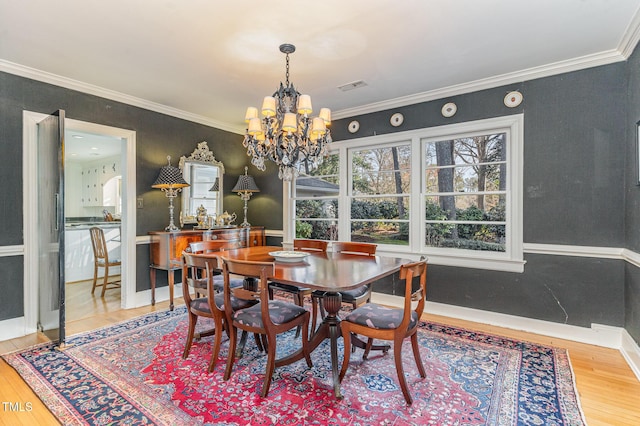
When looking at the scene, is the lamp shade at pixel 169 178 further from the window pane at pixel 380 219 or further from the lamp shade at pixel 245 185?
the window pane at pixel 380 219

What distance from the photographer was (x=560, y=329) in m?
3.05

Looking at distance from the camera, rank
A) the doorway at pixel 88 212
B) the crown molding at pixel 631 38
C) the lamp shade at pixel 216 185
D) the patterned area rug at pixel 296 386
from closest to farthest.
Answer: the patterned area rug at pixel 296 386 < the crown molding at pixel 631 38 < the doorway at pixel 88 212 < the lamp shade at pixel 216 185

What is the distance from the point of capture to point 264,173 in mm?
5309

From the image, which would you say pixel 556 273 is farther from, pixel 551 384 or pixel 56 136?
pixel 56 136

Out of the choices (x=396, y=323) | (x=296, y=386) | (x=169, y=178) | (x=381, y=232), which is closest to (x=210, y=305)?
(x=296, y=386)

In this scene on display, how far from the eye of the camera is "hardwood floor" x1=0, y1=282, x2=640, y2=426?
1.86m

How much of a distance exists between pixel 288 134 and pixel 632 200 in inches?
113

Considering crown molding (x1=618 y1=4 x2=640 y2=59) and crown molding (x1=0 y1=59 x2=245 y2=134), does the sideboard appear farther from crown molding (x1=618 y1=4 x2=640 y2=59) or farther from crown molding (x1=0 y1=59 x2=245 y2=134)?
crown molding (x1=618 y1=4 x2=640 y2=59)

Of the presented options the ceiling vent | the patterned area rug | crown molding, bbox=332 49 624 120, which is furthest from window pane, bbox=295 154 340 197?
the patterned area rug

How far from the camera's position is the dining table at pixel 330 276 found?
6.32ft

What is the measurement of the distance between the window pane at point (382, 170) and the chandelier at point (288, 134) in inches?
64.1

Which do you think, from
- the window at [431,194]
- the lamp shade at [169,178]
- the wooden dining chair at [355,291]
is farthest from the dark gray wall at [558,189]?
the wooden dining chair at [355,291]

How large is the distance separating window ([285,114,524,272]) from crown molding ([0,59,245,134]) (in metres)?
1.89

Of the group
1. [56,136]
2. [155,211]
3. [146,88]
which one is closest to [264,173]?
[155,211]
